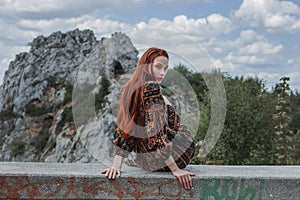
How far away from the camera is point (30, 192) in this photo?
354 cm

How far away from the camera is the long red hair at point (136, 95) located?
3.54m

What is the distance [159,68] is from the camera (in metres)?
3.62

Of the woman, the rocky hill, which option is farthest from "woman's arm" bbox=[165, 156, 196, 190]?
the rocky hill

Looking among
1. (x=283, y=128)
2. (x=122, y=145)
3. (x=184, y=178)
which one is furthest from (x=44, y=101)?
(x=184, y=178)

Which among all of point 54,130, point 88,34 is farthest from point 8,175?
point 88,34

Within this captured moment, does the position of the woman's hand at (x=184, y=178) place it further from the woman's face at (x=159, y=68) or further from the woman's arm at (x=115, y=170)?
the woman's face at (x=159, y=68)

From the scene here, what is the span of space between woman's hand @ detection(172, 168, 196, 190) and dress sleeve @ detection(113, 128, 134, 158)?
37cm

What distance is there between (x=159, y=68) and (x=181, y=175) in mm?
796

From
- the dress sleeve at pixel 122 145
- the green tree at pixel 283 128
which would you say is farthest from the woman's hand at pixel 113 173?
the green tree at pixel 283 128

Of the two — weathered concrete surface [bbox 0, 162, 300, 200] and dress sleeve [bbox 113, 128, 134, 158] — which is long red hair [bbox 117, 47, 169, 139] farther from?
weathered concrete surface [bbox 0, 162, 300, 200]

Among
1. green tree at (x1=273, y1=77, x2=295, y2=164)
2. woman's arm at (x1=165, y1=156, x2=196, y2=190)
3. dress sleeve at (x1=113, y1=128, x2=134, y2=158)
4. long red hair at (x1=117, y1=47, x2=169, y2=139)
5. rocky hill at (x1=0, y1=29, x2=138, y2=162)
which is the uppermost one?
long red hair at (x1=117, y1=47, x2=169, y2=139)

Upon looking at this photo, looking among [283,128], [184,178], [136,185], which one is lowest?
[283,128]

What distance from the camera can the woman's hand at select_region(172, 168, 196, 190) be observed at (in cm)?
355

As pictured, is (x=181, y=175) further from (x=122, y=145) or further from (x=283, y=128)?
(x=283, y=128)
